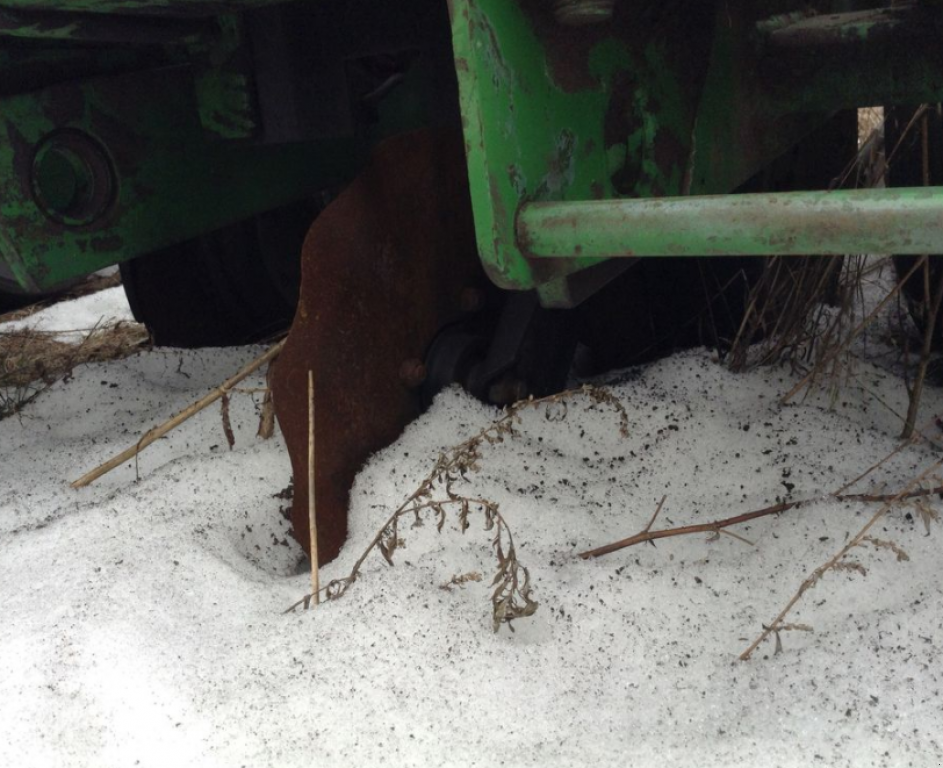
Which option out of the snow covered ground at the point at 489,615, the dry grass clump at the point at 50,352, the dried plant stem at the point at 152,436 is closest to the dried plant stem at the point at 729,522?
the snow covered ground at the point at 489,615

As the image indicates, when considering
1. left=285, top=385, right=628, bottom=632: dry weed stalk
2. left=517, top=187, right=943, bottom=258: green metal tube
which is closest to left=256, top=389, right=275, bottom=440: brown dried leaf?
left=285, top=385, right=628, bottom=632: dry weed stalk

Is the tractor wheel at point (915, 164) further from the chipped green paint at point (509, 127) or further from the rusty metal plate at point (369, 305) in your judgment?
the chipped green paint at point (509, 127)

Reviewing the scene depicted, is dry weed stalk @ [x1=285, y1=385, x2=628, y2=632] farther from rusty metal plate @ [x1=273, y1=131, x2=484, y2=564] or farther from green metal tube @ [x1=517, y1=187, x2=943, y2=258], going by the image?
green metal tube @ [x1=517, y1=187, x2=943, y2=258]

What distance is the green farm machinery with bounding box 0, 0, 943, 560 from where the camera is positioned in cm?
112

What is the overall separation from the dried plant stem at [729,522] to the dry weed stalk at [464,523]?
0.45 ft

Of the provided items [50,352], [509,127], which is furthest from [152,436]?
[50,352]

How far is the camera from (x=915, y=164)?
2.24m

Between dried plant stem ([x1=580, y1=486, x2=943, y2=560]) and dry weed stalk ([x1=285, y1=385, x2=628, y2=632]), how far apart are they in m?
0.14

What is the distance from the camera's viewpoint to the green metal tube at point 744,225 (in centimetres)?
95

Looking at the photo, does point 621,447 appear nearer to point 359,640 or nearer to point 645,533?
point 645,533

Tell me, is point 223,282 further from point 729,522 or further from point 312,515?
point 729,522

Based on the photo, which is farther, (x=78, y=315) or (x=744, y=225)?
(x=78, y=315)

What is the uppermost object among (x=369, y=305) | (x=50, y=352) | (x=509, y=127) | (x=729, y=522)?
(x=509, y=127)

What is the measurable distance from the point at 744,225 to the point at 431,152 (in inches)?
31.4
